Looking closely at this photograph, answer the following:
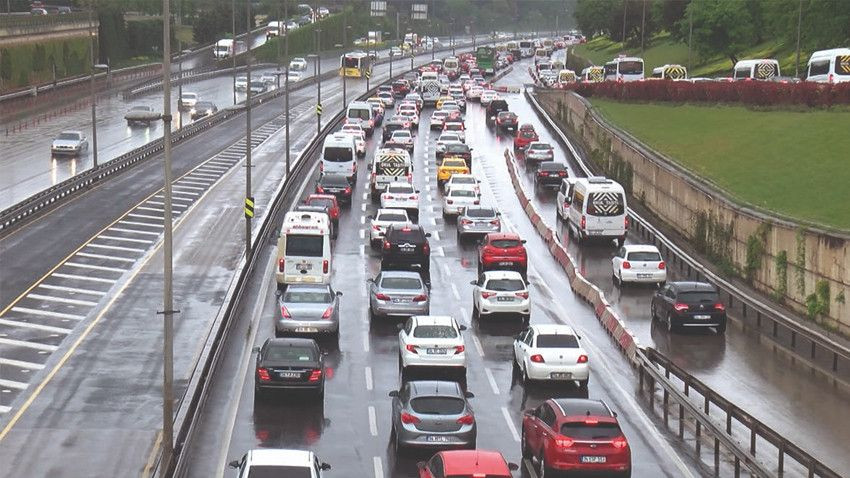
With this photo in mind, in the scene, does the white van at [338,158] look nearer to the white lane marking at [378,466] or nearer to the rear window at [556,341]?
the rear window at [556,341]

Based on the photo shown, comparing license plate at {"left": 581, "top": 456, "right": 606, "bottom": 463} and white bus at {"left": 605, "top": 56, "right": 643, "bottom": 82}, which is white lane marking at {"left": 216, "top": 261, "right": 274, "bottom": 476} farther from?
white bus at {"left": 605, "top": 56, "right": 643, "bottom": 82}

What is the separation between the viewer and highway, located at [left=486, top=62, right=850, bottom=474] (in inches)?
1265

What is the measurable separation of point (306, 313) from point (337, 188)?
27.9m

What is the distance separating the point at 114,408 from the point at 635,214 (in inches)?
1329

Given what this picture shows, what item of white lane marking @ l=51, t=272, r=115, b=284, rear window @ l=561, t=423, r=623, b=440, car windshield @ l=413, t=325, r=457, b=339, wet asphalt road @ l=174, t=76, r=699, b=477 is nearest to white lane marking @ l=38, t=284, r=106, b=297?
white lane marking @ l=51, t=272, r=115, b=284

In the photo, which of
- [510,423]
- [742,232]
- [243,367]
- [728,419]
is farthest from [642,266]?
[728,419]

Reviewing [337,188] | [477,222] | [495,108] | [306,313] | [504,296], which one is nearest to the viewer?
[306,313]

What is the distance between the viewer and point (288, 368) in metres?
33.1

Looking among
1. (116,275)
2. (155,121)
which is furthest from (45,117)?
(116,275)

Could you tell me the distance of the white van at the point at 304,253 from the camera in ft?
156

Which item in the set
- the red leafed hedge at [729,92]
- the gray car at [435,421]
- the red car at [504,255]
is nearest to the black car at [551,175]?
the red leafed hedge at [729,92]

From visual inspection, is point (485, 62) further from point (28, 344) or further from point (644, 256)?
point (28, 344)

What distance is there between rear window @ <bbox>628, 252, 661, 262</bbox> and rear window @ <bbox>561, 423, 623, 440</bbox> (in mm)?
23602

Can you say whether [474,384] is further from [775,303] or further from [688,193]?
[688,193]
